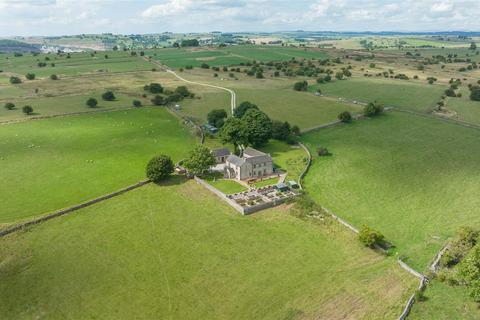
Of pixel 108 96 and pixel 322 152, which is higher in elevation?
pixel 108 96

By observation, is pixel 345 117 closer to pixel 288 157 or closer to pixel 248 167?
pixel 288 157

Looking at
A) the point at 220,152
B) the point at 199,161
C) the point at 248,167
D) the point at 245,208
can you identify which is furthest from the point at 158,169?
the point at 245,208

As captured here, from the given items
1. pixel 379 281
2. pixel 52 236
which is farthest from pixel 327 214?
pixel 52 236

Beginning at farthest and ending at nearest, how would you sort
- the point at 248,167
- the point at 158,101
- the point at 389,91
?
the point at 389,91, the point at 158,101, the point at 248,167

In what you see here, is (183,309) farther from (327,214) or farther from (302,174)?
(302,174)

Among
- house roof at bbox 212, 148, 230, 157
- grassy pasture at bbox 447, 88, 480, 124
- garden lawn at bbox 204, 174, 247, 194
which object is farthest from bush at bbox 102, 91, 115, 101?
grassy pasture at bbox 447, 88, 480, 124
